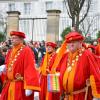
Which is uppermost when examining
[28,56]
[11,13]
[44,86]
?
[11,13]

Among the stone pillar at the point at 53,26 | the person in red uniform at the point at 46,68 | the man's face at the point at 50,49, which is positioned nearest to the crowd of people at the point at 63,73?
the person in red uniform at the point at 46,68

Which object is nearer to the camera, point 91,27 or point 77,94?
point 77,94

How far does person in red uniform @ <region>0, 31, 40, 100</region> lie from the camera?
790 centimetres

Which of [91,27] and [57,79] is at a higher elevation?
[91,27]

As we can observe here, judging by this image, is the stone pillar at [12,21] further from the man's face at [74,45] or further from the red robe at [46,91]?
the man's face at [74,45]

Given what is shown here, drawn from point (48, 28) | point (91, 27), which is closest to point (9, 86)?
point (48, 28)

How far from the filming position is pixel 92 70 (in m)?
7.05

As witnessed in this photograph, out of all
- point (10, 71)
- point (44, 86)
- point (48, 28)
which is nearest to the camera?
point (10, 71)

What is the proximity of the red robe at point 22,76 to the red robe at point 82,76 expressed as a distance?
745 mm

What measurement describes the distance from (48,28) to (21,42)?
1440cm

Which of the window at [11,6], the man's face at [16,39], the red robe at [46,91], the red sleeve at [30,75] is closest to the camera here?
the red sleeve at [30,75]

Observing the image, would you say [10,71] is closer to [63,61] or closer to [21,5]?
[63,61]

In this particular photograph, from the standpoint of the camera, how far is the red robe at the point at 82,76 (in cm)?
704

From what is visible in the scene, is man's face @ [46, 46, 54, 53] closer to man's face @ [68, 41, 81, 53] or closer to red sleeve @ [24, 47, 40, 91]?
red sleeve @ [24, 47, 40, 91]
